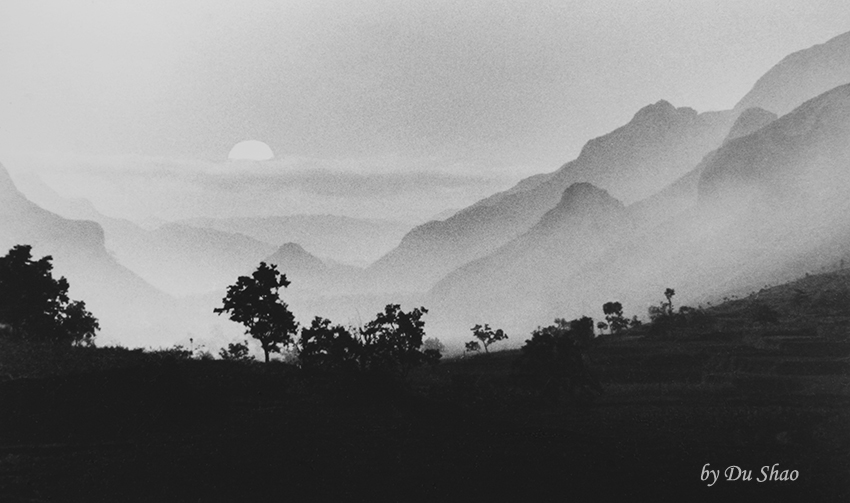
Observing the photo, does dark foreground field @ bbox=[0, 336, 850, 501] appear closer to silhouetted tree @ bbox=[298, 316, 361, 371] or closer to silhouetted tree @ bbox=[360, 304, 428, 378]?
silhouetted tree @ bbox=[298, 316, 361, 371]

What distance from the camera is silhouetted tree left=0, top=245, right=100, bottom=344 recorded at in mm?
86625

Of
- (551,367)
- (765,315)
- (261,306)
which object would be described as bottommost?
(551,367)

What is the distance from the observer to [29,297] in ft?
288

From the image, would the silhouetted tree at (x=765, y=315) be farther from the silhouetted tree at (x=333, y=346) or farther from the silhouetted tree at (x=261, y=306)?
the silhouetted tree at (x=261, y=306)

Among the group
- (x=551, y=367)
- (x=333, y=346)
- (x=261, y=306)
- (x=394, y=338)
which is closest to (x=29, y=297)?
(x=261, y=306)

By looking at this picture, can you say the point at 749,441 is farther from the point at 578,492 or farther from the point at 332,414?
the point at 332,414

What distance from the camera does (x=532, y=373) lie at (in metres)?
90.2

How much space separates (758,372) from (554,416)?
60.9 metres

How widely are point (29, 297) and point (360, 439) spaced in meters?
62.5

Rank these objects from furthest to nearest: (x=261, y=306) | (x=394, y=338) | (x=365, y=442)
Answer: (x=394, y=338)
(x=261, y=306)
(x=365, y=442)

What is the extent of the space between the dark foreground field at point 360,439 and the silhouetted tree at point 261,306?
18.4ft

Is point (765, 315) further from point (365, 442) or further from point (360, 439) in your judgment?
point (365, 442)

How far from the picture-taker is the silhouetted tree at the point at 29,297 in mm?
86625

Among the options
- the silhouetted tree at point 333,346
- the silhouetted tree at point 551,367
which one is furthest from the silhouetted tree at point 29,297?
the silhouetted tree at point 551,367
